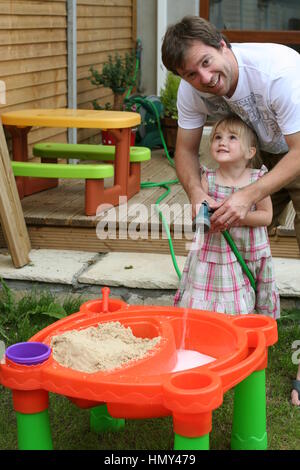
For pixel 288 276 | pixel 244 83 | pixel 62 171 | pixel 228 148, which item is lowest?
pixel 288 276

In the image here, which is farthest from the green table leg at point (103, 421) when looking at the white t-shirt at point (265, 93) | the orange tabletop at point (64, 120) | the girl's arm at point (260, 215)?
the orange tabletop at point (64, 120)

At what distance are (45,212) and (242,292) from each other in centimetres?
154

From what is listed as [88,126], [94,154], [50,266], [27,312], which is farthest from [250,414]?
[94,154]

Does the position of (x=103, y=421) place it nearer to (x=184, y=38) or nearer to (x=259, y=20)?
(x=184, y=38)

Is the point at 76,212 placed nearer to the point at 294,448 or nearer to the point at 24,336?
the point at 24,336

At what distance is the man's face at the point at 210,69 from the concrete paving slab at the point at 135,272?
3.97 ft

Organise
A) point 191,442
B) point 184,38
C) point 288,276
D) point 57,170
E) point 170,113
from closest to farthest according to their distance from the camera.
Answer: point 191,442 < point 184,38 < point 288,276 < point 57,170 < point 170,113

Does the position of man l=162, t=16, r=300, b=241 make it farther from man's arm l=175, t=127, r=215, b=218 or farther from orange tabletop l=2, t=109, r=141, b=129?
orange tabletop l=2, t=109, r=141, b=129

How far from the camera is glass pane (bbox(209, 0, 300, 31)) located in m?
6.50

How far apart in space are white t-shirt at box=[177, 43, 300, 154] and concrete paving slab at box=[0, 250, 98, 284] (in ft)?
4.05

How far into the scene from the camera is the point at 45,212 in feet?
13.8

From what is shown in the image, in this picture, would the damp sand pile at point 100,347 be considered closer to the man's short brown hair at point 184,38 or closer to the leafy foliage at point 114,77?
the man's short brown hair at point 184,38

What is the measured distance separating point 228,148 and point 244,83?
294 millimetres

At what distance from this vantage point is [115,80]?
5.91m
